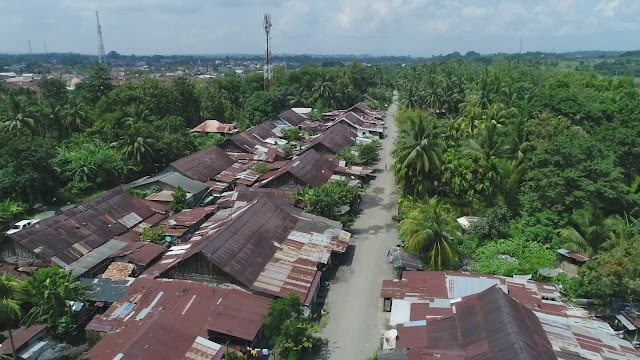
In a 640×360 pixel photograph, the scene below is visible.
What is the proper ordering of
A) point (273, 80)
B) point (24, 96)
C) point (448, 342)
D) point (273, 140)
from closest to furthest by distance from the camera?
point (448, 342)
point (273, 140)
point (24, 96)
point (273, 80)

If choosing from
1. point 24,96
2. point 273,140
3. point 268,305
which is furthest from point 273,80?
point 268,305

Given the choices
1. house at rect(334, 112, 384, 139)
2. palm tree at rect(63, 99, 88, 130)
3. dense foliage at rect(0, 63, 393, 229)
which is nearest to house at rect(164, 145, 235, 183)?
dense foliage at rect(0, 63, 393, 229)

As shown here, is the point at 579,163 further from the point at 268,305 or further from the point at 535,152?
the point at 268,305

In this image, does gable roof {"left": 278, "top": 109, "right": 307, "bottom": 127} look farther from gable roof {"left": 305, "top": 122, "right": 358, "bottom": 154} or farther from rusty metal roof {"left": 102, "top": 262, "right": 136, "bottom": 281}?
rusty metal roof {"left": 102, "top": 262, "right": 136, "bottom": 281}

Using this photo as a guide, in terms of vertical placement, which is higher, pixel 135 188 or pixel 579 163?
pixel 579 163

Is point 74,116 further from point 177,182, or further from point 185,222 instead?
point 185,222
